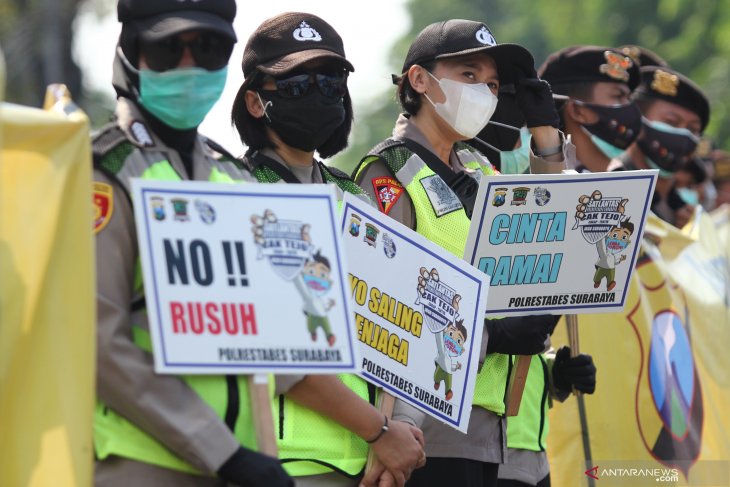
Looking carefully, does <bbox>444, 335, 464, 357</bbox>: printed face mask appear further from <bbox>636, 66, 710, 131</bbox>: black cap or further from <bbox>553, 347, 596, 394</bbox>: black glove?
<bbox>636, 66, 710, 131</bbox>: black cap

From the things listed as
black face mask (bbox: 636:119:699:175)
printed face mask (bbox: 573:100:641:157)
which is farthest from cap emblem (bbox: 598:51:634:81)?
black face mask (bbox: 636:119:699:175)

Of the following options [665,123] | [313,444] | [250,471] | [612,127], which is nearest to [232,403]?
[250,471]

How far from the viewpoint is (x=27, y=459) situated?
3932 millimetres

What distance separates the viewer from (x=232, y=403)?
4.16m

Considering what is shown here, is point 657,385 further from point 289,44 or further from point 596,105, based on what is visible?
point 289,44

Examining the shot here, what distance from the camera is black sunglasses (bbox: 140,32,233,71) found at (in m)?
4.29

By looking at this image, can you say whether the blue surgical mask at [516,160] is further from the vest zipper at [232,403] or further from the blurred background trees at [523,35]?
the vest zipper at [232,403]

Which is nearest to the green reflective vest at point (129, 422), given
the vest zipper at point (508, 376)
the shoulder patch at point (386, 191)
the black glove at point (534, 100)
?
the shoulder patch at point (386, 191)

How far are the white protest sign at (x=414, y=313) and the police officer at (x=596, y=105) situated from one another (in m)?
2.68

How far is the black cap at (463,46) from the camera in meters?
5.97

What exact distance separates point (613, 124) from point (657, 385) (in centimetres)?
129

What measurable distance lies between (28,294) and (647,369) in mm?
4214

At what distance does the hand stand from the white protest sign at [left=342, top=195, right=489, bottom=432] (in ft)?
0.51

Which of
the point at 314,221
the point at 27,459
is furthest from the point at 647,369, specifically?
the point at 27,459
